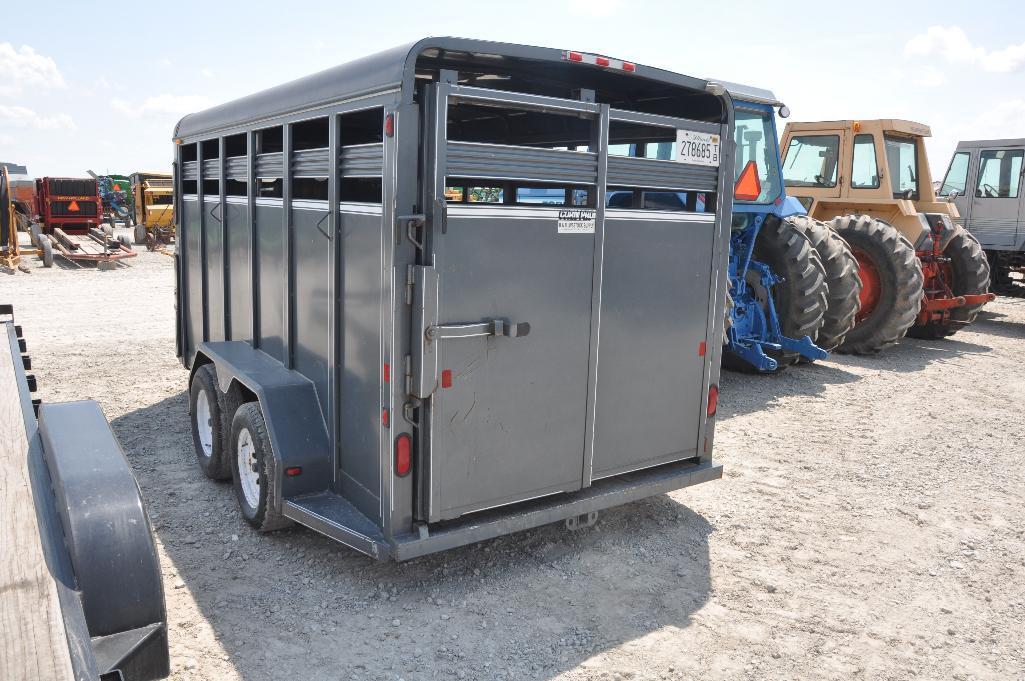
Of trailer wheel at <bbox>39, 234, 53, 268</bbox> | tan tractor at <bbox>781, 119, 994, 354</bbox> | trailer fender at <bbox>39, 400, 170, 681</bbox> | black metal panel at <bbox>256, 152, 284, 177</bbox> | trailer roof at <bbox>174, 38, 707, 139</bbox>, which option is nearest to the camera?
trailer fender at <bbox>39, 400, 170, 681</bbox>

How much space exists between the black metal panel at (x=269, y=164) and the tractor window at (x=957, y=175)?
12388 millimetres

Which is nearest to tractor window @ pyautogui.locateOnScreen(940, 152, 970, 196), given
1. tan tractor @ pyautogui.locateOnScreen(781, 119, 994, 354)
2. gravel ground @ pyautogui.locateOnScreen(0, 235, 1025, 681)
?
tan tractor @ pyautogui.locateOnScreen(781, 119, 994, 354)

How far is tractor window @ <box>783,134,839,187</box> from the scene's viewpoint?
10871 mm

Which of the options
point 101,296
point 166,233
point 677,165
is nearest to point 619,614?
point 677,165

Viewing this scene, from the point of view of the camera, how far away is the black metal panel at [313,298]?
4.06 m

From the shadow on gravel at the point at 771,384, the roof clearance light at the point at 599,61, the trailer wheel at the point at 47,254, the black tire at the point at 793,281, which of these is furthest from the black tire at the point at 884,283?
the trailer wheel at the point at 47,254

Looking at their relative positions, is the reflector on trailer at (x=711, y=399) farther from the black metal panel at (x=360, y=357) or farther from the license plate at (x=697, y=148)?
the black metal panel at (x=360, y=357)

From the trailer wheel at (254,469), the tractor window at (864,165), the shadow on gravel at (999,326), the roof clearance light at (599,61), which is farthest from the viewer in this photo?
the shadow on gravel at (999,326)

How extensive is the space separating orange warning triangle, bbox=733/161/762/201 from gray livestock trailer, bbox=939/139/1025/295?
→ 7127 mm

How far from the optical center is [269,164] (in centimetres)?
468

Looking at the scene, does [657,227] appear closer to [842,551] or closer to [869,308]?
[842,551]

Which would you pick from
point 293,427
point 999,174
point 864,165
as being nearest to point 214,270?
point 293,427

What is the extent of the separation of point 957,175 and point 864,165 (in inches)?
146

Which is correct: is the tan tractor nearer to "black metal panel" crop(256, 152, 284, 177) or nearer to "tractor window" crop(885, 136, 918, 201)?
"tractor window" crop(885, 136, 918, 201)
